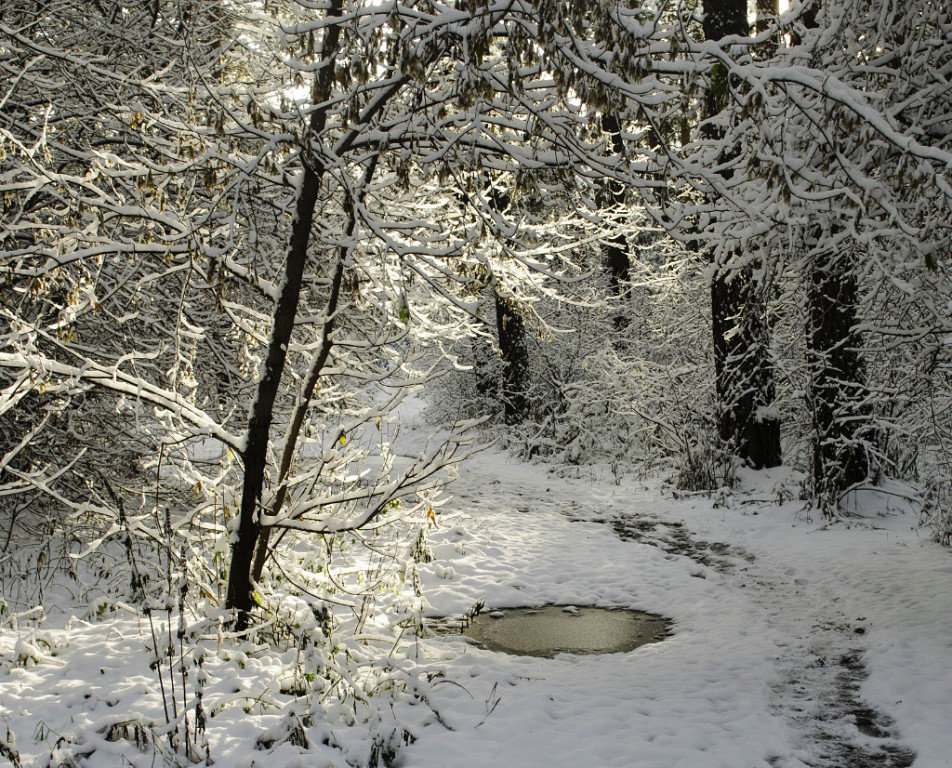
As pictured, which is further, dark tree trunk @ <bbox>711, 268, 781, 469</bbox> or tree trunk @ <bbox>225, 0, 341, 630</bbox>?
dark tree trunk @ <bbox>711, 268, 781, 469</bbox>

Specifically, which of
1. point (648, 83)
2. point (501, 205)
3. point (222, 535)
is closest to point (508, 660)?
point (222, 535)

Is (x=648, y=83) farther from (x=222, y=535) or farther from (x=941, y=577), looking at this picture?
(x=941, y=577)

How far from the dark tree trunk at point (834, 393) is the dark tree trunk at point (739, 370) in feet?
4.42

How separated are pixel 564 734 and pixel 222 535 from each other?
2682 millimetres

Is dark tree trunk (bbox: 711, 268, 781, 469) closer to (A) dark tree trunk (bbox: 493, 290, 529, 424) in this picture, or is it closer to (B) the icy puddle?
(B) the icy puddle

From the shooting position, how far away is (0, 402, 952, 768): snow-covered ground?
12.3 feet

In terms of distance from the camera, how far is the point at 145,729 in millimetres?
3768

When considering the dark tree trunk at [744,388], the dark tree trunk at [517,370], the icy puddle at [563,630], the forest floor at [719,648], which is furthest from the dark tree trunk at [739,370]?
the dark tree trunk at [517,370]

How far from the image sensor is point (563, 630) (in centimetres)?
594

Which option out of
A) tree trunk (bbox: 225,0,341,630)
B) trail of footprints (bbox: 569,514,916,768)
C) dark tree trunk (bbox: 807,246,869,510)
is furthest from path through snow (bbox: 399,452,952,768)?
tree trunk (bbox: 225,0,341,630)

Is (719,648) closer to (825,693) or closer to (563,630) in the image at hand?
(825,693)

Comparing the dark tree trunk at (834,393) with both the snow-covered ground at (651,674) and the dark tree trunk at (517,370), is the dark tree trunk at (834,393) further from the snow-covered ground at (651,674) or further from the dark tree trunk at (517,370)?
the dark tree trunk at (517,370)

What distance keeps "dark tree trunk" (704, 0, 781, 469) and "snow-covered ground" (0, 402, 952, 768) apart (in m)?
2.59

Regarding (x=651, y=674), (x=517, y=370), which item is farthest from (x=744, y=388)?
(x=517, y=370)
